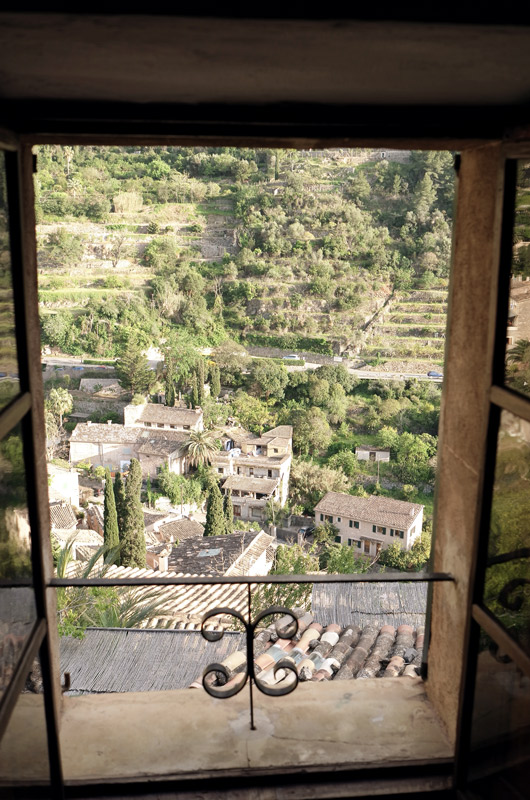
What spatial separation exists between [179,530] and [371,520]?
592cm

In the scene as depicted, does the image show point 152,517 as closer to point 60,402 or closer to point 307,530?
point 307,530

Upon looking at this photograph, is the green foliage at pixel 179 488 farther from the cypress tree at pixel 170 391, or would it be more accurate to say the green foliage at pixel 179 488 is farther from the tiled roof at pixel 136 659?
the tiled roof at pixel 136 659

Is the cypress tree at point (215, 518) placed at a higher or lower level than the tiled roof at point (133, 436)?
lower

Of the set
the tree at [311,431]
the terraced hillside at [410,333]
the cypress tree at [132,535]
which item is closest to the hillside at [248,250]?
the terraced hillside at [410,333]

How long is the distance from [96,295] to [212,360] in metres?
5.79

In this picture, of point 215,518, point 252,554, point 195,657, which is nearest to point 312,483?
point 215,518

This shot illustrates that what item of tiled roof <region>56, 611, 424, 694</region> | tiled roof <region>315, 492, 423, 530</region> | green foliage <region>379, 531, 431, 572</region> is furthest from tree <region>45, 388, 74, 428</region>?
tiled roof <region>56, 611, 424, 694</region>

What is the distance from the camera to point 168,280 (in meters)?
30.2

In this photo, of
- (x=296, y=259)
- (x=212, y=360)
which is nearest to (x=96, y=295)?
(x=212, y=360)

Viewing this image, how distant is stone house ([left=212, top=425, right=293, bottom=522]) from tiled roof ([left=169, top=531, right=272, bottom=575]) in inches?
137

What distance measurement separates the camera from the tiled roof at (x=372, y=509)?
21.3 meters

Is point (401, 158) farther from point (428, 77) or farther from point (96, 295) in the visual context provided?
point (428, 77)

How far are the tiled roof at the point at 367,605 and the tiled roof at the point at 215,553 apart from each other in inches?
206

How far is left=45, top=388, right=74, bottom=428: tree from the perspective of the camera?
2566 centimetres
